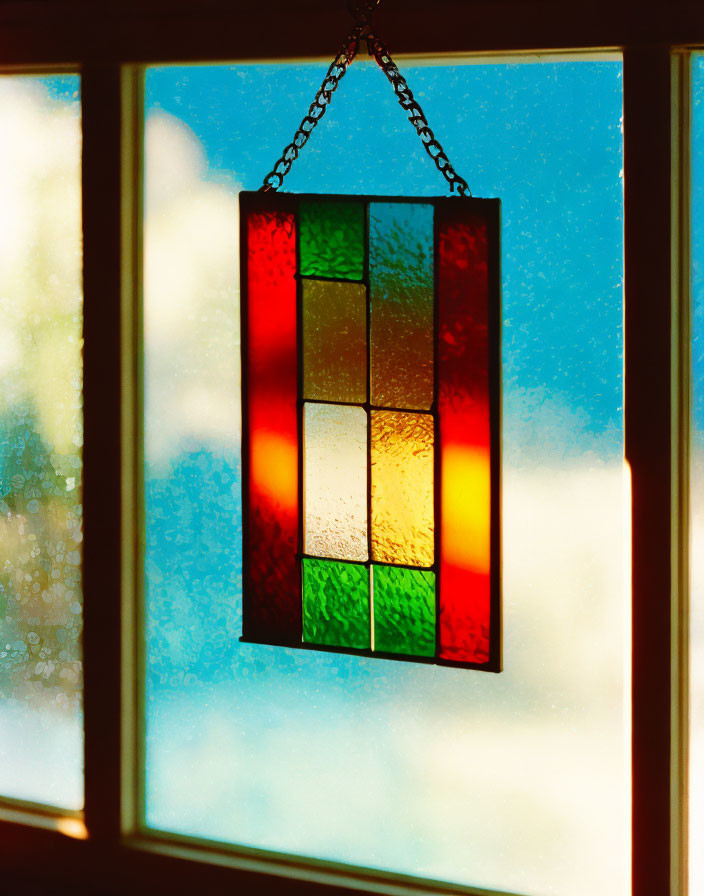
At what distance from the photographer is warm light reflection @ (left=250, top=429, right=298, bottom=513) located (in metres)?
1.55

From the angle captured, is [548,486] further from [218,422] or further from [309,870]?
[309,870]

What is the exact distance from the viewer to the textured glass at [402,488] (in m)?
Result: 1.47

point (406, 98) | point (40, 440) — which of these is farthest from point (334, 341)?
point (40, 440)

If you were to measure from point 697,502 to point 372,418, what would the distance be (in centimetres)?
50

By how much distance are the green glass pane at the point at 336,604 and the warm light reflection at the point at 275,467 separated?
0.35ft

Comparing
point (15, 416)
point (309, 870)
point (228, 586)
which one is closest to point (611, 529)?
point (228, 586)

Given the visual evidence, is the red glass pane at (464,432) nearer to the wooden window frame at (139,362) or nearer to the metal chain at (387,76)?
the metal chain at (387,76)

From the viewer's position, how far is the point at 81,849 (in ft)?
6.18

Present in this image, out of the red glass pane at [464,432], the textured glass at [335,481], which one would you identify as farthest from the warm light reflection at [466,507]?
the textured glass at [335,481]

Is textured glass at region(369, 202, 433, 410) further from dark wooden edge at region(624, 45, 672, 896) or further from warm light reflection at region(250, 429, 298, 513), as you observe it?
dark wooden edge at region(624, 45, 672, 896)

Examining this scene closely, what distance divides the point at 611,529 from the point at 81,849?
44.4 inches

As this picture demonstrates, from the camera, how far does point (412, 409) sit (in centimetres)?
148

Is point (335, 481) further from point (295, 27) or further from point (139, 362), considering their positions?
point (295, 27)

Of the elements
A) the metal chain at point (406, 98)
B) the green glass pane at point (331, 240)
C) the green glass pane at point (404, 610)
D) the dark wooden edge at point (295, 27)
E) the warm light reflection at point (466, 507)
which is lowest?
the green glass pane at point (404, 610)
